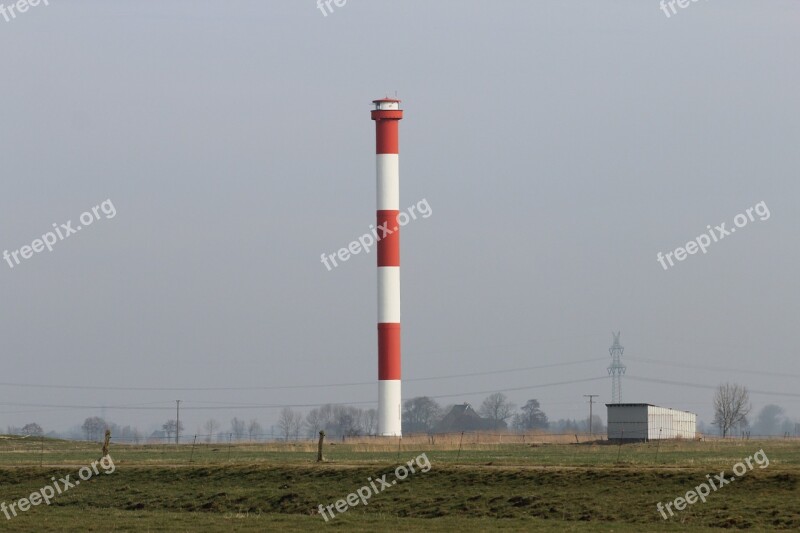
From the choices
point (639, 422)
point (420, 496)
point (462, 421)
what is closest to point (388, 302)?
point (639, 422)

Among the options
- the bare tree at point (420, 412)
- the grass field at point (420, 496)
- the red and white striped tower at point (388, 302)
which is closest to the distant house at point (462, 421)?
the bare tree at point (420, 412)

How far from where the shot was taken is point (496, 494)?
129ft

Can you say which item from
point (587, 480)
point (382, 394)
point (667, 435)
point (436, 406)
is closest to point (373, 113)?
Result: point (382, 394)

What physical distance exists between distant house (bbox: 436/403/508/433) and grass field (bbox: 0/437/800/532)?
106m

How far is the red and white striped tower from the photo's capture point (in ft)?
282

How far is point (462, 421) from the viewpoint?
157250mm

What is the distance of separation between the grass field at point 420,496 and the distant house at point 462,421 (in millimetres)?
105925

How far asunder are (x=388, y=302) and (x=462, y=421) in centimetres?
7331

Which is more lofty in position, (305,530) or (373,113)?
(373,113)

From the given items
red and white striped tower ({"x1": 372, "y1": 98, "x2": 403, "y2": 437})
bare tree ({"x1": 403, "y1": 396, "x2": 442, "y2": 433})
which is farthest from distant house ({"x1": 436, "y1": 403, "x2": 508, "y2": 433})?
red and white striped tower ({"x1": 372, "y1": 98, "x2": 403, "y2": 437})

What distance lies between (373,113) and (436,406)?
104976 mm

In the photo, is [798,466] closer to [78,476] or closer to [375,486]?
[375,486]

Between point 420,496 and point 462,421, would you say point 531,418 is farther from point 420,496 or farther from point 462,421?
point 420,496

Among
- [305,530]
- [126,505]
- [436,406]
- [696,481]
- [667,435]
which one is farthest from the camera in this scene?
[436,406]
